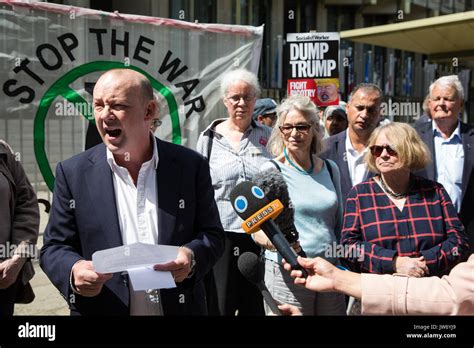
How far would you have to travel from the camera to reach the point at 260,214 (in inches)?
81.6

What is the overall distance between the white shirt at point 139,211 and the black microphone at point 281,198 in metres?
0.53

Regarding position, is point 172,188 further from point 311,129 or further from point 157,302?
point 311,129

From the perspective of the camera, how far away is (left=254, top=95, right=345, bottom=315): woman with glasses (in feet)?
10.2

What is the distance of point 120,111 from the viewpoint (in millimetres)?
2205

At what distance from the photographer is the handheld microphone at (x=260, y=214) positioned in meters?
1.89

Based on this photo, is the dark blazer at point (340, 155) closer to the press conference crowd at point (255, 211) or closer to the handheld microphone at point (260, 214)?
the press conference crowd at point (255, 211)

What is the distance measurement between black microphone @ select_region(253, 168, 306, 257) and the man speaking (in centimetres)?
32

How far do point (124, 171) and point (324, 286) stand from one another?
97 centimetres

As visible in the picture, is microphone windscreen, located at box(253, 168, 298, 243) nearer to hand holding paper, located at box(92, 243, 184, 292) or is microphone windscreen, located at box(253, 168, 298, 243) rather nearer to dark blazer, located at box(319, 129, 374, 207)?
hand holding paper, located at box(92, 243, 184, 292)

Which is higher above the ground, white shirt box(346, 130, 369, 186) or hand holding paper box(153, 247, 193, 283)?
white shirt box(346, 130, 369, 186)

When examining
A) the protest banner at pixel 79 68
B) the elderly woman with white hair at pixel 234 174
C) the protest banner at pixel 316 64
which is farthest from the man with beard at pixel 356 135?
the protest banner at pixel 316 64

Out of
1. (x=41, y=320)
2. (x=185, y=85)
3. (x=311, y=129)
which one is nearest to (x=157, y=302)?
(x=41, y=320)

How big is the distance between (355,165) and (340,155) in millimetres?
129

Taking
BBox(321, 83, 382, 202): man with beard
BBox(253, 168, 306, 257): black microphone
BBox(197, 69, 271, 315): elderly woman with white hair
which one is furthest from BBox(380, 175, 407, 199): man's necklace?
BBox(197, 69, 271, 315): elderly woman with white hair
